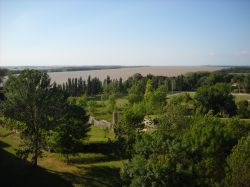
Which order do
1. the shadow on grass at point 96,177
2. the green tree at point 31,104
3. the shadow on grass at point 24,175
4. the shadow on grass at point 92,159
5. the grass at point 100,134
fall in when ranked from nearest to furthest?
the shadow on grass at point 24,175
the shadow on grass at point 96,177
the green tree at point 31,104
the shadow on grass at point 92,159
the grass at point 100,134

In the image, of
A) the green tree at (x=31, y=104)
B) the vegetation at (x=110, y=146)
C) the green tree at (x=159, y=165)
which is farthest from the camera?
the green tree at (x=31, y=104)

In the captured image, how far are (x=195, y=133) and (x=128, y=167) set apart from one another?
6.59 metres

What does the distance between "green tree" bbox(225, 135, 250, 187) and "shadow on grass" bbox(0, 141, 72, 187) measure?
1092 cm

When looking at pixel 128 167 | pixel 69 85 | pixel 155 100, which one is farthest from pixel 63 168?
pixel 69 85

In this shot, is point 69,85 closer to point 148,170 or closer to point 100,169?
point 100,169

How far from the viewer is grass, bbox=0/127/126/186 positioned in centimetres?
2186

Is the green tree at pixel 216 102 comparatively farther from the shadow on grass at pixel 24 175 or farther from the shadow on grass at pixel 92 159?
the shadow on grass at pixel 24 175

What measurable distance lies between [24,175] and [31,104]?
529 cm

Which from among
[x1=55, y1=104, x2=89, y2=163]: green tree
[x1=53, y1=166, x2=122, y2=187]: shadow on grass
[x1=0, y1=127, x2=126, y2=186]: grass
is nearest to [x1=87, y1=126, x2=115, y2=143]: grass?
[x1=0, y1=127, x2=126, y2=186]: grass

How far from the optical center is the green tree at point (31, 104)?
23.7 meters

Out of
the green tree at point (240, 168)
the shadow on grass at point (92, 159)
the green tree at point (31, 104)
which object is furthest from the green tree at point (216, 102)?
the green tree at point (240, 168)

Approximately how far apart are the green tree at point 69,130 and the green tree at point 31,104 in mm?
1175

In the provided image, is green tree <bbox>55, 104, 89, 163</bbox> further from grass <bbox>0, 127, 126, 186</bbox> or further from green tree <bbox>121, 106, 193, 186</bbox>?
green tree <bbox>121, 106, 193, 186</bbox>

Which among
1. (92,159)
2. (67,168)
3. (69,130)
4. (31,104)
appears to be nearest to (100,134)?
(92,159)
